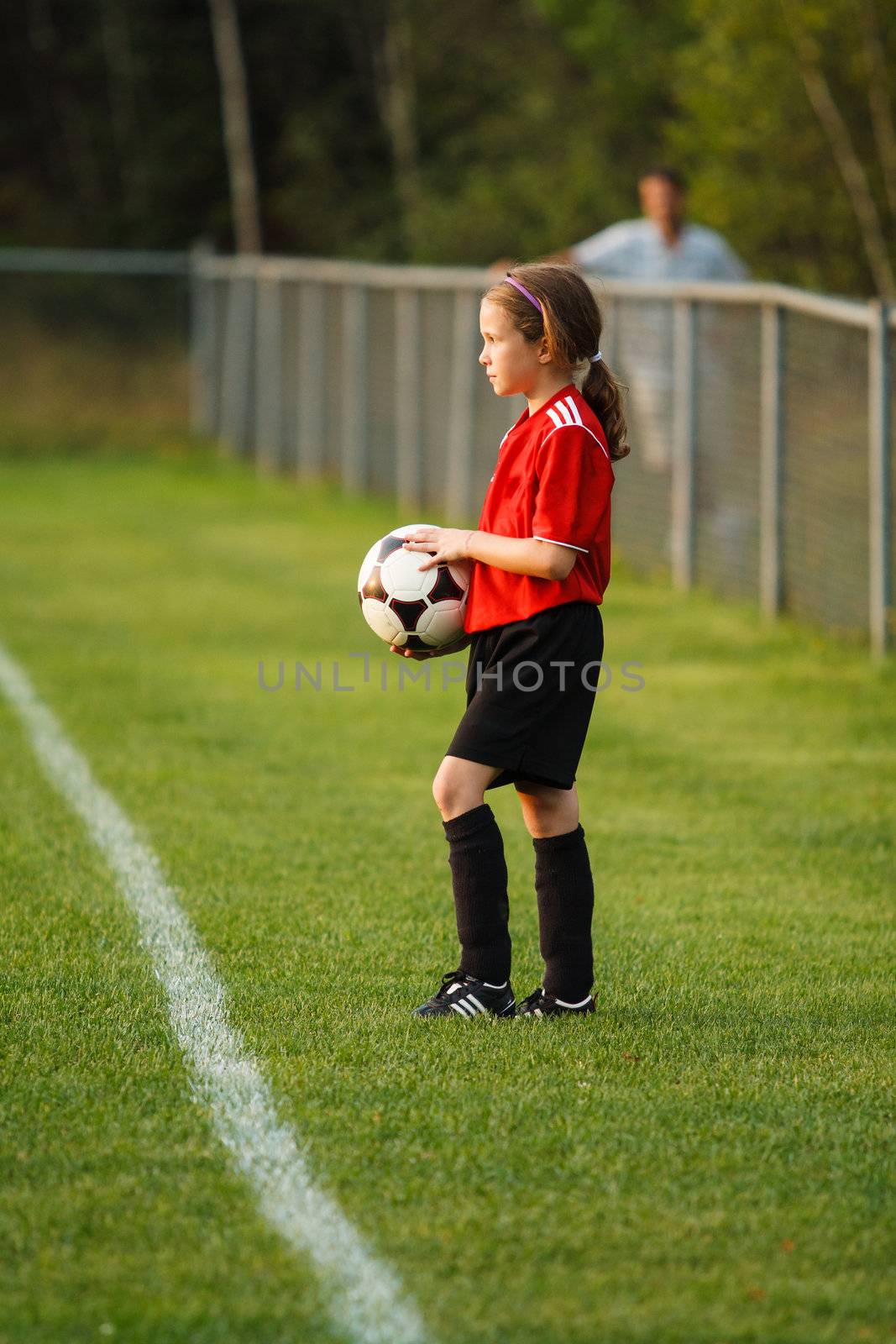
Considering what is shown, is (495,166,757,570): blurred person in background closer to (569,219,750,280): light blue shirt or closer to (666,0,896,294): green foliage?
(569,219,750,280): light blue shirt

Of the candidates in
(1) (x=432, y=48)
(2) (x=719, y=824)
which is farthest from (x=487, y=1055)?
(1) (x=432, y=48)

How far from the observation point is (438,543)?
4344 mm

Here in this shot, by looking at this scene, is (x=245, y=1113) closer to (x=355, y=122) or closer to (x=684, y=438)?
(x=684, y=438)

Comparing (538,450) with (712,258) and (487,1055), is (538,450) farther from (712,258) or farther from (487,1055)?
(712,258)

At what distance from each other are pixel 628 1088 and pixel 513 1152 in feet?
1.44

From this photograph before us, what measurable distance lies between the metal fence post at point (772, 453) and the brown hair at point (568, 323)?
6414 mm

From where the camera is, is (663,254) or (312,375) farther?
(312,375)

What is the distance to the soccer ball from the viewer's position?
442cm

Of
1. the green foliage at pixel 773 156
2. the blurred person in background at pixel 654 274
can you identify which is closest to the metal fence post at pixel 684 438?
the blurred person in background at pixel 654 274

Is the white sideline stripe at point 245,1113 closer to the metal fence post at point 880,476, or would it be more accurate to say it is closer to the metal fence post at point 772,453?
the metal fence post at point 880,476

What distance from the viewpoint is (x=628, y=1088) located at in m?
3.88

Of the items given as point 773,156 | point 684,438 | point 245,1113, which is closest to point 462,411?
point 684,438

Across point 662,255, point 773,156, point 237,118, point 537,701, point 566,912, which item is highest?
point 237,118

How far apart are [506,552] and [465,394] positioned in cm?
1141
